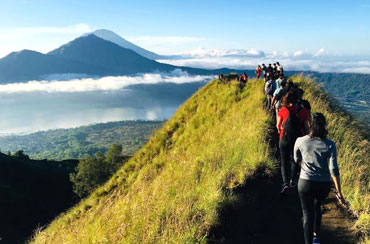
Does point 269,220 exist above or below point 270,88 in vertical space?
below

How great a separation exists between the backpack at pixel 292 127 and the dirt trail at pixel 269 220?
1486mm

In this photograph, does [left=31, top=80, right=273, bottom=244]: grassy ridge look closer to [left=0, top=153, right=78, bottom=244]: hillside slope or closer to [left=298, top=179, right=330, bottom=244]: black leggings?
[left=298, top=179, right=330, bottom=244]: black leggings

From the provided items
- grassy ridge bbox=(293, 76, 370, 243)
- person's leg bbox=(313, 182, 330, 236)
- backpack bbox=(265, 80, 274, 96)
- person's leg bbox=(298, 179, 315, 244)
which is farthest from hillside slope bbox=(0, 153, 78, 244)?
person's leg bbox=(313, 182, 330, 236)

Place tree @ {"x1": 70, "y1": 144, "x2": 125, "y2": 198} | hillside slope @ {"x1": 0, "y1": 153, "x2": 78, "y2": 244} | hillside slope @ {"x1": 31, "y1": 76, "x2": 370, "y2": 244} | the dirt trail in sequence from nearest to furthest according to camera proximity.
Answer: hillside slope @ {"x1": 31, "y1": 76, "x2": 370, "y2": 244} < the dirt trail < hillside slope @ {"x1": 0, "y1": 153, "x2": 78, "y2": 244} < tree @ {"x1": 70, "y1": 144, "x2": 125, "y2": 198}

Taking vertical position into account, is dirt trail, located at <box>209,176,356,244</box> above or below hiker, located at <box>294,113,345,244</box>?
below

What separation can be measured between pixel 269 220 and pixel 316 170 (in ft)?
6.49

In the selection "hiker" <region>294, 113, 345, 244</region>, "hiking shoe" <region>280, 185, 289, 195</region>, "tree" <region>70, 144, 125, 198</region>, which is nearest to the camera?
"hiker" <region>294, 113, 345, 244</region>

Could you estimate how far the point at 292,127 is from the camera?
6980 millimetres

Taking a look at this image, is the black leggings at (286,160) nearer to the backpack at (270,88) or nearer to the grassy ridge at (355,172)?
the grassy ridge at (355,172)

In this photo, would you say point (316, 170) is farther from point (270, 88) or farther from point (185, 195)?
point (270, 88)

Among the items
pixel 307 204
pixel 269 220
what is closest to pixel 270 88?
pixel 269 220

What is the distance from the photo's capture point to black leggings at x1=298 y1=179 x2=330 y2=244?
4984 mm

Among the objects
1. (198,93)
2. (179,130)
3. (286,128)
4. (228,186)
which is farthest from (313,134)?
(198,93)

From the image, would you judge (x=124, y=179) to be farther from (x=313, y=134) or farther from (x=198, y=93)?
(x=313, y=134)
